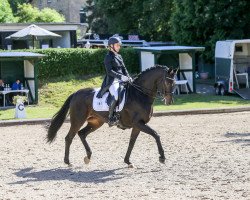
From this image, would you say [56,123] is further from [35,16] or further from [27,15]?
[27,15]

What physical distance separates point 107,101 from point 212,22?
28.2 metres

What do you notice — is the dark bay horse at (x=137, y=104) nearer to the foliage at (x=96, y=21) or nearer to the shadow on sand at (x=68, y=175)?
the shadow on sand at (x=68, y=175)

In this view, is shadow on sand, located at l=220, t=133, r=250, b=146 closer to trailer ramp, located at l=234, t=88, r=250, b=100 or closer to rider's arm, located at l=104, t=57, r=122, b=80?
rider's arm, located at l=104, t=57, r=122, b=80

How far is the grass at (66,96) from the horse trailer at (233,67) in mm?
849

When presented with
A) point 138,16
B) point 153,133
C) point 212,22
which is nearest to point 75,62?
point 212,22

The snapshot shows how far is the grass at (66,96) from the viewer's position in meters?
27.0

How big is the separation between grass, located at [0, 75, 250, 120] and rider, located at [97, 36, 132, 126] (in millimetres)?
12040

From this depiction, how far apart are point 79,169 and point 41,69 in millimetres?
20971

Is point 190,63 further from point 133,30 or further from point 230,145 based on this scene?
point 133,30

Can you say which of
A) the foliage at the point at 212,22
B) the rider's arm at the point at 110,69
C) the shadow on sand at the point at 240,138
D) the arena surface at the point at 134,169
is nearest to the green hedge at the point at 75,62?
the foliage at the point at 212,22

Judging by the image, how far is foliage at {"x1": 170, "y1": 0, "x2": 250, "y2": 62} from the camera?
1571 inches

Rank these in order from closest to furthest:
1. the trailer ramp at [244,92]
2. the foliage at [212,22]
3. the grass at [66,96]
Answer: the grass at [66,96] < the trailer ramp at [244,92] < the foliage at [212,22]

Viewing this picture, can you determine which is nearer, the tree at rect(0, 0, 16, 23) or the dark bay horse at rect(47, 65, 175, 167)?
the dark bay horse at rect(47, 65, 175, 167)

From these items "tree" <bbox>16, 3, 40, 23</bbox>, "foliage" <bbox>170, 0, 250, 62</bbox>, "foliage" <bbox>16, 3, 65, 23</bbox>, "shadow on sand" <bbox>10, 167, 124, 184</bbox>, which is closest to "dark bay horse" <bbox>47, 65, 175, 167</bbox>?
"shadow on sand" <bbox>10, 167, 124, 184</bbox>
